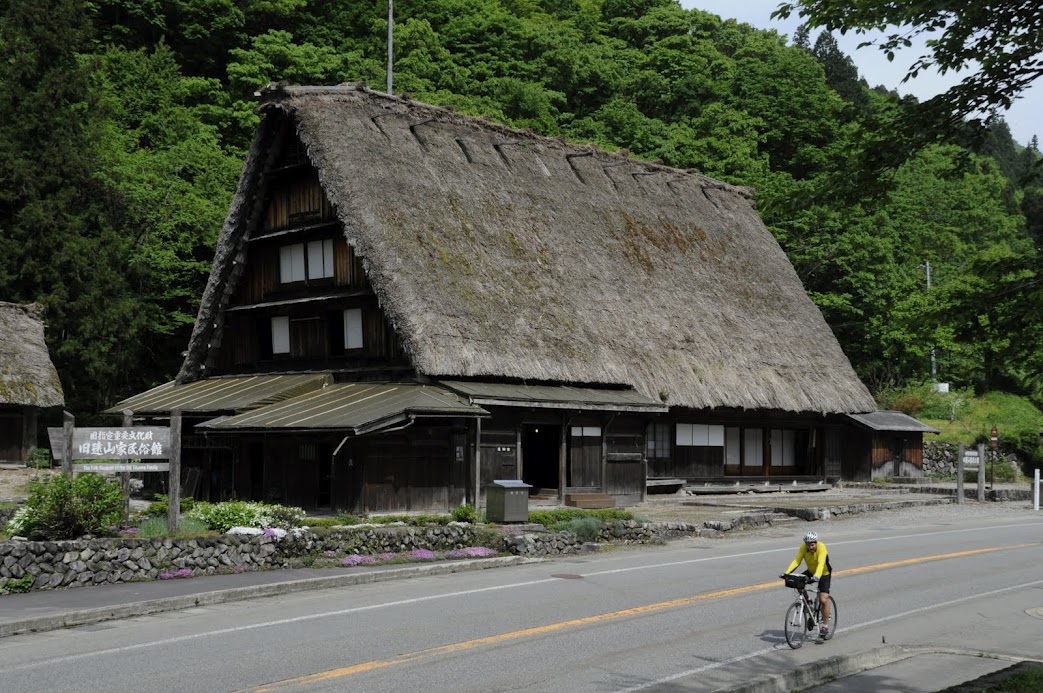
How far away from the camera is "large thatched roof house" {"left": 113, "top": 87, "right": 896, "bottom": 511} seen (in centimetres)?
2822

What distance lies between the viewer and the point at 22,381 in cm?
3700

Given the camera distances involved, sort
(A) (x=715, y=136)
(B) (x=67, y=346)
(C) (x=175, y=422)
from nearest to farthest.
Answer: (C) (x=175, y=422) → (B) (x=67, y=346) → (A) (x=715, y=136)

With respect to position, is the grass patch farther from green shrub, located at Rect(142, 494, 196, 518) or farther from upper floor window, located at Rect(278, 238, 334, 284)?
upper floor window, located at Rect(278, 238, 334, 284)

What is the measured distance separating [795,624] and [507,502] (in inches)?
458

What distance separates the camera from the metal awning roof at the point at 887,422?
44531 millimetres

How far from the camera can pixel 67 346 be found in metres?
41.9

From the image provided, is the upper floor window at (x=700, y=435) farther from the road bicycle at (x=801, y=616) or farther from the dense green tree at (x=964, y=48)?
the dense green tree at (x=964, y=48)

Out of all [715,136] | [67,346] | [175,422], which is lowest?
[175,422]

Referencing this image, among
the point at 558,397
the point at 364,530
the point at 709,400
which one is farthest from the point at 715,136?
the point at 364,530

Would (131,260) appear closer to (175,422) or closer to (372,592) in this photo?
(175,422)

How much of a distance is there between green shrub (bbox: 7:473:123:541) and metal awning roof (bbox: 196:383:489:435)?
7.84 m

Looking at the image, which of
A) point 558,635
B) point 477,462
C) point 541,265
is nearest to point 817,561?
point 558,635

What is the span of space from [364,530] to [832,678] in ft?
37.4

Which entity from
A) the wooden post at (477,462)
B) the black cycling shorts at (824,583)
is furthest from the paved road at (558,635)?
the wooden post at (477,462)
